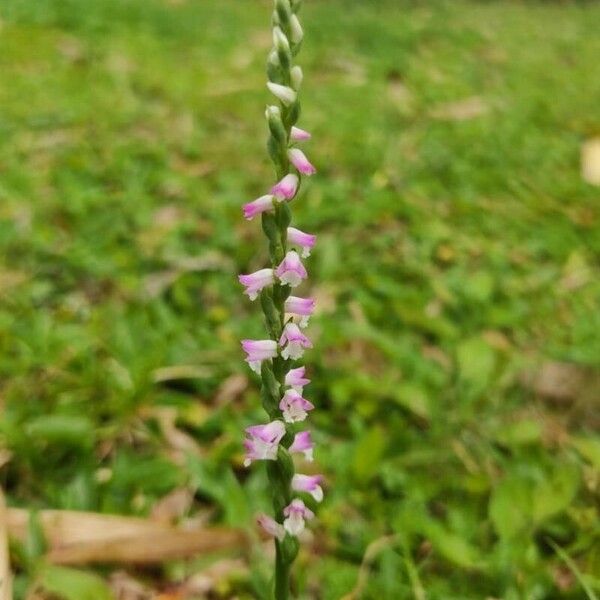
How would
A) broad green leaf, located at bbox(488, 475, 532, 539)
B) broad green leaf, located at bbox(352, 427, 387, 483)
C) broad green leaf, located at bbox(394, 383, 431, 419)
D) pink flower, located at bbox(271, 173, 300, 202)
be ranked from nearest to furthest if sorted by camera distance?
pink flower, located at bbox(271, 173, 300, 202) → broad green leaf, located at bbox(488, 475, 532, 539) → broad green leaf, located at bbox(352, 427, 387, 483) → broad green leaf, located at bbox(394, 383, 431, 419)

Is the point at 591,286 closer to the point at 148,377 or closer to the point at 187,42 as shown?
the point at 148,377

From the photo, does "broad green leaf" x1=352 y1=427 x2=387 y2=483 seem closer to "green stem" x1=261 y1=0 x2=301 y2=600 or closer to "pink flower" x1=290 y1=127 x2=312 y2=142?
"green stem" x1=261 y1=0 x2=301 y2=600

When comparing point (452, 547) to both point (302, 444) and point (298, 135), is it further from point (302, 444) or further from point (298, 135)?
point (298, 135)

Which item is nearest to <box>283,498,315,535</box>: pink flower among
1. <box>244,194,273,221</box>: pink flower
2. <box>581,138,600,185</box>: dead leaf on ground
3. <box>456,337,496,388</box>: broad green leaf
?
<box>244,194,273,221</box>: pink flower

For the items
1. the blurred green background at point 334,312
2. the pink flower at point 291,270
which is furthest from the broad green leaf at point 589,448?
the pink flower at point 291,270

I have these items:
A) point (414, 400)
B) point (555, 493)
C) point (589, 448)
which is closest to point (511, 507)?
point (555, 493)

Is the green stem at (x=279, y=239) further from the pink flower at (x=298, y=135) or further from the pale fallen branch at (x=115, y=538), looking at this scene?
Answer: the pale fallen branch at (x=115, y=538)
